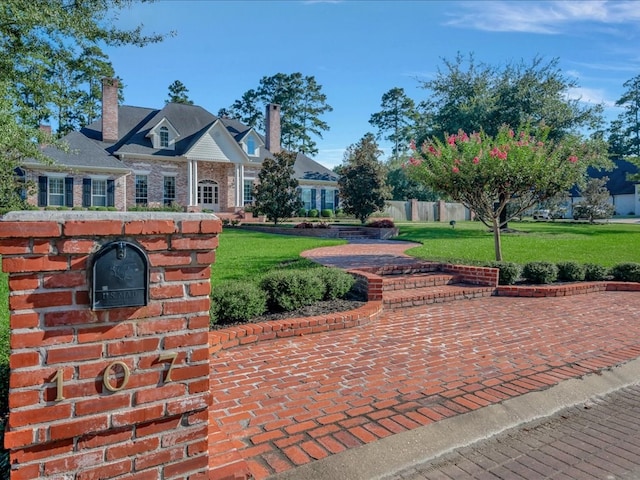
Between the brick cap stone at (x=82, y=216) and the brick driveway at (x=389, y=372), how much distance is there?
148cm

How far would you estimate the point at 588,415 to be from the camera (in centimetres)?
350

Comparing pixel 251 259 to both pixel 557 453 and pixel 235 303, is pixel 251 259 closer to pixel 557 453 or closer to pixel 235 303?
pixel 235 303

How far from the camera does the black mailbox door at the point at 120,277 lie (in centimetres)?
189

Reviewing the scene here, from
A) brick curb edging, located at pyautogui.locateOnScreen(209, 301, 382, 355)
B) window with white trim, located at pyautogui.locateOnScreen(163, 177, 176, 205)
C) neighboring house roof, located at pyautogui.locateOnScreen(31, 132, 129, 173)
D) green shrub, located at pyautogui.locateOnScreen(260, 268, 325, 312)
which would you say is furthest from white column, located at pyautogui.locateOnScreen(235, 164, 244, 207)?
brick curb edging, located at pyautogui.locateOnScreen(209, 301, 382, 355)

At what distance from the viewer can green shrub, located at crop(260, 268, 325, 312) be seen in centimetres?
574

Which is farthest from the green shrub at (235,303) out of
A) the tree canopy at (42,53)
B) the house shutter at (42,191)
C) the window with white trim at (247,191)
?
the window with white trim at (247,191)

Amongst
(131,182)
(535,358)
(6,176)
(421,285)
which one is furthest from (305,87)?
(535,358)

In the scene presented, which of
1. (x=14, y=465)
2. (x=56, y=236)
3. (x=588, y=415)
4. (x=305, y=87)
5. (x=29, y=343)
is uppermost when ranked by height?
(x=305, y=87)

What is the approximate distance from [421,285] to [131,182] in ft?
78.9

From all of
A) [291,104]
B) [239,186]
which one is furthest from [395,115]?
[239,186]

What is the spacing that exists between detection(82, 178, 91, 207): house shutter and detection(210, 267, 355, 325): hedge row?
23.1 meters

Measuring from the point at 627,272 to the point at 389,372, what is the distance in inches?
296

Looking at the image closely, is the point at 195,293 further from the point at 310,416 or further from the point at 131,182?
the point at 131,182

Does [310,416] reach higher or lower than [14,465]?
lower
